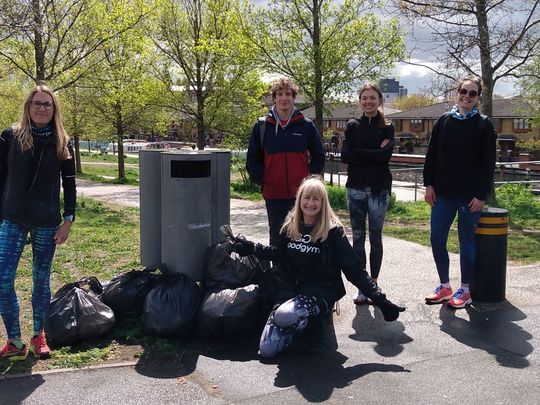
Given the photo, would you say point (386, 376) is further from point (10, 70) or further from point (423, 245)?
point (10, 70)

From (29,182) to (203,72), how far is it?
15.2 meters

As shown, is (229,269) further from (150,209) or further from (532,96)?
(532,96)

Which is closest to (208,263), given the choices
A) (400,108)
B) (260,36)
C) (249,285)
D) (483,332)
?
(249,285)

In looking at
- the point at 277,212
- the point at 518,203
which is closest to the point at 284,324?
the point at 277,212

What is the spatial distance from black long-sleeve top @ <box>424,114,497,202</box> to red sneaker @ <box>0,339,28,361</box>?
368 cm

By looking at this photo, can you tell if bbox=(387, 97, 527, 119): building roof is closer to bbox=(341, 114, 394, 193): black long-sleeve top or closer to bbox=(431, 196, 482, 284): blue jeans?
bbox=(431, 196, 482, 284): blue jeans

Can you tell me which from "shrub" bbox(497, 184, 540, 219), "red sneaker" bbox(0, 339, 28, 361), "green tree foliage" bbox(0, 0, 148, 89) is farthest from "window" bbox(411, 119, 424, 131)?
"red sneaker" bbox(0, 339, 28, 361)

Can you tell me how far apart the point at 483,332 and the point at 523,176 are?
23474 millimetres

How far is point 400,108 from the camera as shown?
112m

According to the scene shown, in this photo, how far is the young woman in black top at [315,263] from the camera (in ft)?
14.0

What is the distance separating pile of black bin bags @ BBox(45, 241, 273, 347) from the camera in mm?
4297

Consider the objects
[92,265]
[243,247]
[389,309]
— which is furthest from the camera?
[92,265]

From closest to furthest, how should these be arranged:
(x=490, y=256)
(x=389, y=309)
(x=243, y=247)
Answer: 1. (x=389, y=309)
2. (x=243, y=247)
3. (x=490, y=256)

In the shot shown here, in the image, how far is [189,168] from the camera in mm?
4965
